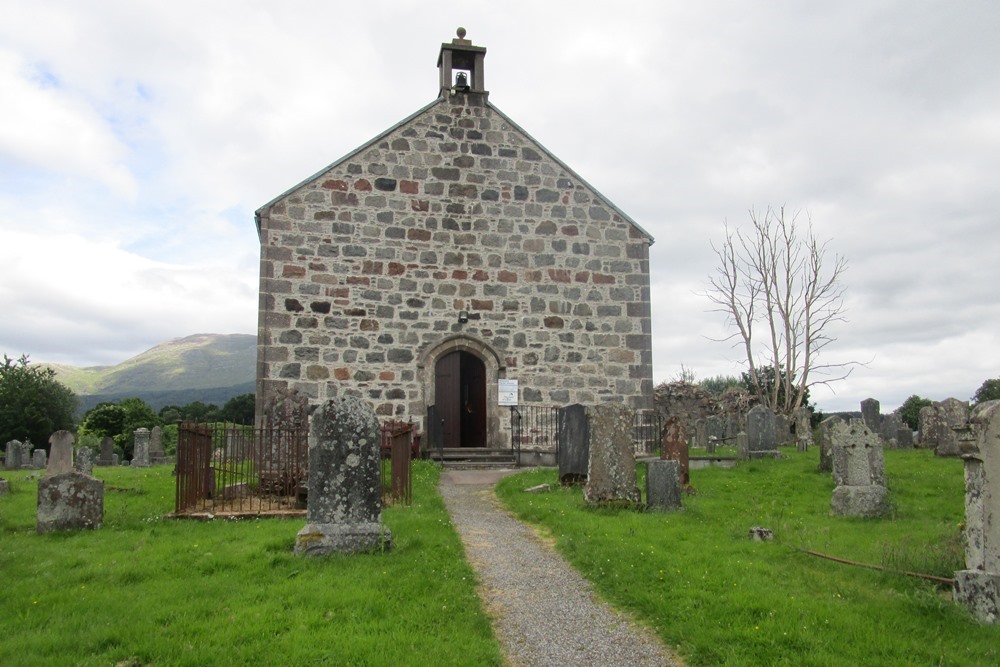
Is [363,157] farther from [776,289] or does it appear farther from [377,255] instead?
[776,289]

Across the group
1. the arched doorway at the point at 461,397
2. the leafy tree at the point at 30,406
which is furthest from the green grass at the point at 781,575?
the leafy tree at the point at 30,406

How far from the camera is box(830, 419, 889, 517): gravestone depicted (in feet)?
31.5

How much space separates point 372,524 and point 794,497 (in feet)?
22.8

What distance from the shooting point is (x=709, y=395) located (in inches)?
1155

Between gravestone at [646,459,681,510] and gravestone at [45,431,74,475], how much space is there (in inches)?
370

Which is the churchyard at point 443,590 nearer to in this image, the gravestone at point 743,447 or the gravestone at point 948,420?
the gravestone at point 743,447

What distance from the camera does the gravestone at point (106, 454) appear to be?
2733cm

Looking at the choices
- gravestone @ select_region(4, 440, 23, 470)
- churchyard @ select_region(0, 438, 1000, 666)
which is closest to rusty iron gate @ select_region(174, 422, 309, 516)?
churchyard @ select_region(0, 438, 1000, 666)

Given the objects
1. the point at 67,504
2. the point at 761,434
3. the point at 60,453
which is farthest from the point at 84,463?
the point at 761,434

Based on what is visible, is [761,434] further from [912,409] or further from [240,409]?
[240,409]

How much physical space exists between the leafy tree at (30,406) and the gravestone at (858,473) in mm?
32901

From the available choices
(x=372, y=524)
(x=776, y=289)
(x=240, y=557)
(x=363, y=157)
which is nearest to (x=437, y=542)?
(x=372, y=524)

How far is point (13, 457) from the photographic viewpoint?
2612 cm

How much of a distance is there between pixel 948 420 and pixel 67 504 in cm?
1741
